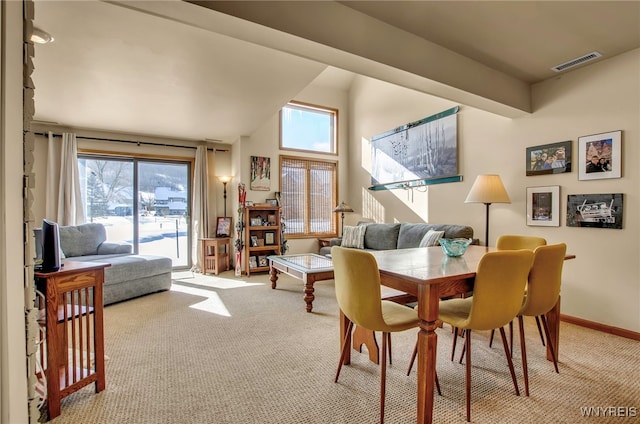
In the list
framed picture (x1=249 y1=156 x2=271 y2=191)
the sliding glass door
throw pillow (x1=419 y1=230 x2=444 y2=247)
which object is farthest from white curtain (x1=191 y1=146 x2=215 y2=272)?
throw pillow (x1=419 y1=230 x2=444 y2=247)

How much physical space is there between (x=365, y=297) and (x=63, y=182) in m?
5.12

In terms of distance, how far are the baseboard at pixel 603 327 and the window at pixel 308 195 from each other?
13.8 ft

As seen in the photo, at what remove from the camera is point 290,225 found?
611 cm

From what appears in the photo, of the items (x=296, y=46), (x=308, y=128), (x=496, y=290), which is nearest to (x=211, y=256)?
(x=308, y=128)

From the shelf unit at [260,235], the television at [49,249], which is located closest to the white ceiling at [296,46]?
the television at [49,249]

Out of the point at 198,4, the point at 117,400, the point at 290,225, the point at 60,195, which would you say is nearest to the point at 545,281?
the point at 198,4

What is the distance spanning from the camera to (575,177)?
9.92ft

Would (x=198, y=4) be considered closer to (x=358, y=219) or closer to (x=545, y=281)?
(x=545, y=281)

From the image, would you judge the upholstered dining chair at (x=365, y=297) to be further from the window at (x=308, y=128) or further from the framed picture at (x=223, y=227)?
the window at (x=308, y=128)

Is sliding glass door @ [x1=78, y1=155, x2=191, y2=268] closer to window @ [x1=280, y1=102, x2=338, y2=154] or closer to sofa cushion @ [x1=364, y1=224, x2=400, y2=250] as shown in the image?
window @ [x1=280, y1=102, x2=338, y2=154]

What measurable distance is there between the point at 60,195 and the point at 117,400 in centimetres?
409

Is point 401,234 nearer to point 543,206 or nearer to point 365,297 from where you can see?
point 543,206

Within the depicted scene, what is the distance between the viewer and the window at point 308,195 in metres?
6.08

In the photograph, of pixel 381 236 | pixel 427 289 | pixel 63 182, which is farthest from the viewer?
pixel 381 236
